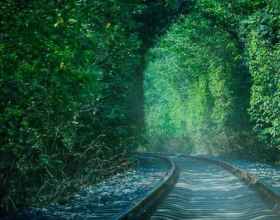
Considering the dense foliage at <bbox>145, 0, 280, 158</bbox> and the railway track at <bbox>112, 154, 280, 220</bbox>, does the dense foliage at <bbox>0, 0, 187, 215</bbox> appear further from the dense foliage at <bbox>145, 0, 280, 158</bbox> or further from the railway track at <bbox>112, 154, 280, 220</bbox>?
the dense foliage at <bbox>145, 0, 280, 158</bbox>

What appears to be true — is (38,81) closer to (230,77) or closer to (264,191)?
(264,191)

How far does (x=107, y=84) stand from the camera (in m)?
18.6

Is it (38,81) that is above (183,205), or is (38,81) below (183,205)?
above

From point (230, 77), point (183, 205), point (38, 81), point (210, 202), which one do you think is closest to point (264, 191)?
point (210, 202)

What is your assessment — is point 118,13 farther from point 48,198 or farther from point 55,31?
point 55,31

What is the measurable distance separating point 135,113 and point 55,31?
2002 cm

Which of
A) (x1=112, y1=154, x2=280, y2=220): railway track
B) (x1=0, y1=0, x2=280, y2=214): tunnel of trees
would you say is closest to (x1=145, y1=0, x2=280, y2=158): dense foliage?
(x1=0, y1=0, x2=280, y2=214): tunnel of trees

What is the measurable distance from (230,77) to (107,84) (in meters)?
16.8

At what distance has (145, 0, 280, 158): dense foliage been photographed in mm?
21422

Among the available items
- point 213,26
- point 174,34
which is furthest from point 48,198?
point 174,34

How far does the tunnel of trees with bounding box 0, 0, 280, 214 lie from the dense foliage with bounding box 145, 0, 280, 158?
0.09 metres

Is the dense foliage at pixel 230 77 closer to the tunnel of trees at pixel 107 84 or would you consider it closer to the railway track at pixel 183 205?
the tunnel of trees at pixel 107 84

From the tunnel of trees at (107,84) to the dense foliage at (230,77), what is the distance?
0.29 feet

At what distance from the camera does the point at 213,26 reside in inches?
1473
